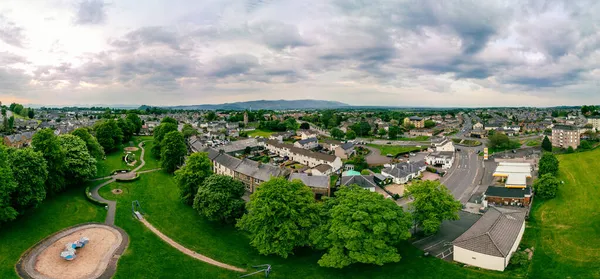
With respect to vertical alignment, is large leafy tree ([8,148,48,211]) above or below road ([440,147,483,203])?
above

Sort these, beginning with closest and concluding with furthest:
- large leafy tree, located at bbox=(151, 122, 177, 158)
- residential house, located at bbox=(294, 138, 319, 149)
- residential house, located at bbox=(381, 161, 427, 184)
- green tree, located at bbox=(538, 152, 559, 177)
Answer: green tree, located at bbox=(538, 152, 559, 177) → residential house, located at bbox=(381, 161, 427, 184) → large leafy tree, located at bbox=(151, 122, 177, 158) → residential house, located at bbox=(294, 138, 319, 149)

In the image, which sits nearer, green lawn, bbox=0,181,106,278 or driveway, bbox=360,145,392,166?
green lawn, bbox=0,181,106,278

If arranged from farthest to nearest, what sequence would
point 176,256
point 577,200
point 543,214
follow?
point 577,200 < point 543,214 < point 176,256

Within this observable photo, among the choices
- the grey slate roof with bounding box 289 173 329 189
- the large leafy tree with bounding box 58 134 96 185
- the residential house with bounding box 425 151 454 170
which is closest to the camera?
the large leafy tree with bounding box 58 134 96 185

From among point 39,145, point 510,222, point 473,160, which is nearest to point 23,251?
point 39,145

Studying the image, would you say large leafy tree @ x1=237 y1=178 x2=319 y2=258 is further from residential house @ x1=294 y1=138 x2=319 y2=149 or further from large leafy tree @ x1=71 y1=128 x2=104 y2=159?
residential house @ x1=294 y1=138 x2=319 y2=149

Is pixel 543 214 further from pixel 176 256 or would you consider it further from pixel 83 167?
pixel 83 167

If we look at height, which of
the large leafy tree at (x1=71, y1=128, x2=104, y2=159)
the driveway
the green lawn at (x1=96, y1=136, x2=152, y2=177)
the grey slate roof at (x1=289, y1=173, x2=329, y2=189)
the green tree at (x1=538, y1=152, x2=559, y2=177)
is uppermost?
the large leafy tree at (x1=71, y1=128, x2=104, y2=159)

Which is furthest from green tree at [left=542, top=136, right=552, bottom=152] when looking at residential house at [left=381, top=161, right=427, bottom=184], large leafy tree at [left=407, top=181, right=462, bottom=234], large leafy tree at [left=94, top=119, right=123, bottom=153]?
large leafy tree at [left=94, top=119, right=123, bottom=153]
